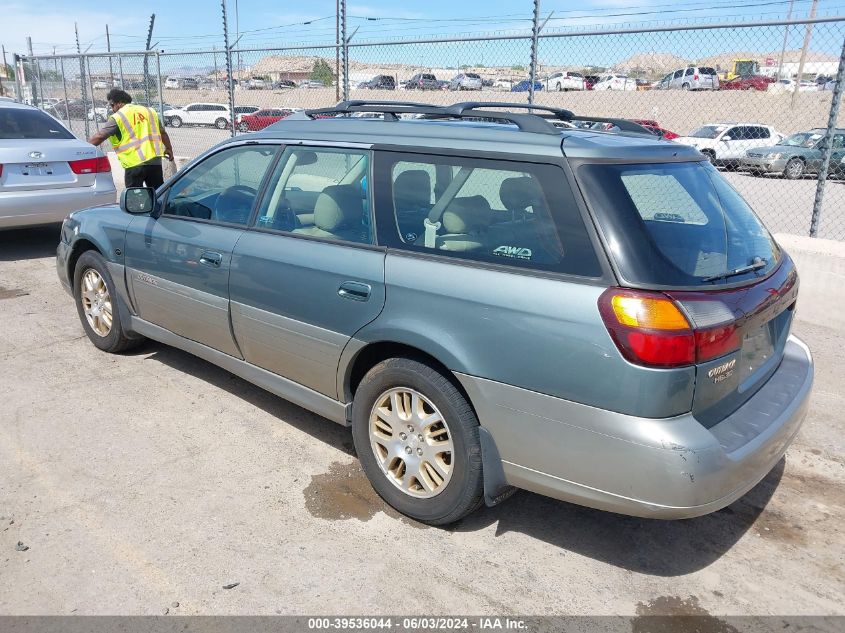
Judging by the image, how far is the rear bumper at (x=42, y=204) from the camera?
7.62 metres

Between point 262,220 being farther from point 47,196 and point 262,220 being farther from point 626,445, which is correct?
point 47,196

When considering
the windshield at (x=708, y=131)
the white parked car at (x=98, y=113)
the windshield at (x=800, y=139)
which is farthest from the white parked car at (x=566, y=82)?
the windshield at (x=708, y=131)

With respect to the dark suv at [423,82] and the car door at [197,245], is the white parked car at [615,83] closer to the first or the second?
the dark suv at [423,82]

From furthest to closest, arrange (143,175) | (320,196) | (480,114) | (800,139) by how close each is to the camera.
→ (800,139), (143,175), (320,196), (480,114)

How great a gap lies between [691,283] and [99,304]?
13.8ft

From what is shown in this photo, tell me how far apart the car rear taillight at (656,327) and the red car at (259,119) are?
35.5 ft

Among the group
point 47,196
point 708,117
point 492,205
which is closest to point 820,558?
point 492,205

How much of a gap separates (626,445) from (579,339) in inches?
16.2

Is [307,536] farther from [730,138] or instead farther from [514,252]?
[730,138]

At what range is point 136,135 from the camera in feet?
27.0

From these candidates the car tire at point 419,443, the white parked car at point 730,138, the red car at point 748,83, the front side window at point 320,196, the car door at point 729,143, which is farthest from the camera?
the car door at point 729,143

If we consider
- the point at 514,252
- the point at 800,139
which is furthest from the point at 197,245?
the point at 800,139

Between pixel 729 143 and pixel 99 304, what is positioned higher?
pixel 729 143

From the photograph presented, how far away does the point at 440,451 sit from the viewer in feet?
10.2
